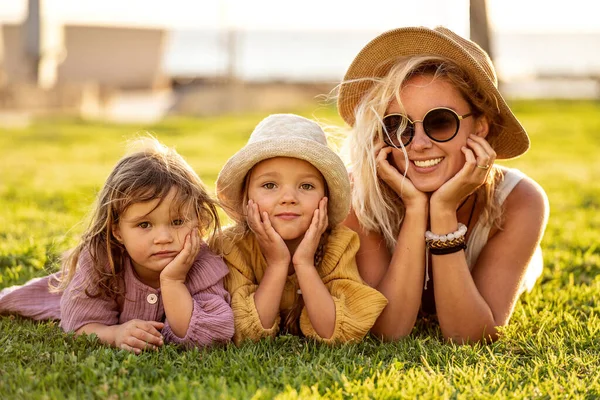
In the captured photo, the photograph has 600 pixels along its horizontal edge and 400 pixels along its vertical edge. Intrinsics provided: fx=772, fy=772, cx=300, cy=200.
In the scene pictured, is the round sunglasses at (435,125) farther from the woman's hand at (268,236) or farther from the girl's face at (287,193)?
the woman's hand at (268,236)

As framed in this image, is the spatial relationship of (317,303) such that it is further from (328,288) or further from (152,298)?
(152,298)

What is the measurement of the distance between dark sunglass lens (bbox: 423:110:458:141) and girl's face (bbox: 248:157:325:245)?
617mm

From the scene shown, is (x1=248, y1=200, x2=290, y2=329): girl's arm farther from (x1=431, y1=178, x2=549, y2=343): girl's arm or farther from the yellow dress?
(x1=431, y1=178, x2=549, y2=343): girl's arm

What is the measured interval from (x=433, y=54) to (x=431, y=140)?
460mm

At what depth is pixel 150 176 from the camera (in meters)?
3.80

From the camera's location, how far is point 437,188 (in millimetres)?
3979

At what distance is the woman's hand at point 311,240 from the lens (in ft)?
12.5

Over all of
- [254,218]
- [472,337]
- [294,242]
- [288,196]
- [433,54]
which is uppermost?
[433,54]

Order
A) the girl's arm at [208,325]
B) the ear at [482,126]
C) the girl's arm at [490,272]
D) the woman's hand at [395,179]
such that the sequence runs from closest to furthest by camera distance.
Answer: the girl's arm at [208,325]
the girl's arm at [490,272]
the woman's hand at [395,179]
the ear at [482,126]

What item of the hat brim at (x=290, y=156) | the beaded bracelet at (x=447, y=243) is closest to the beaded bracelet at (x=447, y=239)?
the beaded bracelet at (x=447, y=243)

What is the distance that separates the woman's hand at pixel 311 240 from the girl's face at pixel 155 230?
1.78 ft

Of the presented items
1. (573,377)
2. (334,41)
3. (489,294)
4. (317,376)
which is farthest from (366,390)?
(334,41)

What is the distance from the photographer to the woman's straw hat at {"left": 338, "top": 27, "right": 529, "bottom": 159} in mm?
3912

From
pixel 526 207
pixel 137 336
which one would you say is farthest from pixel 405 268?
pixel 137 336
